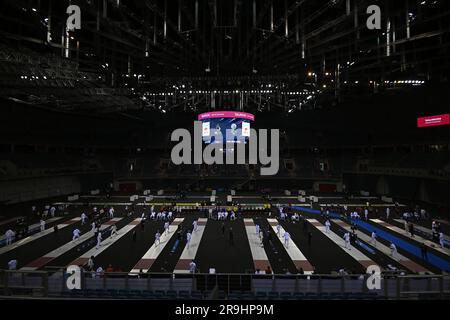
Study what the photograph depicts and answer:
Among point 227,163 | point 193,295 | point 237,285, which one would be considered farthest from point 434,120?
point 193,295

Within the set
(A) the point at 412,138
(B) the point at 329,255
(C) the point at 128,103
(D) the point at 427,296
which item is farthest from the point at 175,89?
(A) the point at 412,138

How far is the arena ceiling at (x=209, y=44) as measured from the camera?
50.8ft

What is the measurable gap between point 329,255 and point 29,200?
3774 centimetres

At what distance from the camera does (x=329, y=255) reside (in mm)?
17188

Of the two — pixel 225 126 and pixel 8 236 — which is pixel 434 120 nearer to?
pixel 225 126

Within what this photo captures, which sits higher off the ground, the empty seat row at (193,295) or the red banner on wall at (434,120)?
the red banner on wall at (434,120)

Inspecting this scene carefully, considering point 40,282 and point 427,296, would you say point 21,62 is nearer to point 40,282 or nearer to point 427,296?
point 40,282

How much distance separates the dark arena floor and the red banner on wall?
415mm

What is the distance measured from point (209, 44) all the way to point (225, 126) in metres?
17.3

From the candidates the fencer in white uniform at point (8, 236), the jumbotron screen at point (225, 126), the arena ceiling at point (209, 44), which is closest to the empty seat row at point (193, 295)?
the arena ceiling at point (209, 44)

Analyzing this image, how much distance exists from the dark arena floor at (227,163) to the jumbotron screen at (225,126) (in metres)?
0.28

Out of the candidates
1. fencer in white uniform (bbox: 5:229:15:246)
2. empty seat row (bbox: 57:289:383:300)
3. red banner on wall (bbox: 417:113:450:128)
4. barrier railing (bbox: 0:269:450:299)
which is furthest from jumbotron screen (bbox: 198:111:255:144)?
empty seat row (bbox: 57:289:383:300)

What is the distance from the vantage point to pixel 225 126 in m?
38.8

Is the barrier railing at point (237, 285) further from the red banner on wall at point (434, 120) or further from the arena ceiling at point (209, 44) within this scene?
the red banner on wall at point (434, 120)
